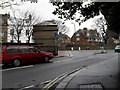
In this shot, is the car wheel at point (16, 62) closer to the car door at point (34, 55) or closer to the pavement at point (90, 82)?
the car door at point (34, 55)

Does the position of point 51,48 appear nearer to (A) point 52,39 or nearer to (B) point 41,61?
(A) point 52,39

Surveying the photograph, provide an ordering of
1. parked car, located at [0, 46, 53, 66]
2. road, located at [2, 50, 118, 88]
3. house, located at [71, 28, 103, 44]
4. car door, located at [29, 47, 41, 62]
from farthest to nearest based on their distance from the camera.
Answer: house, located at [71, 28, 103, 44], car door, located at [29, 47, 41, 62], parked car, located at [0, 46, 53, 66], road, located at [2, 50, 118, 88]

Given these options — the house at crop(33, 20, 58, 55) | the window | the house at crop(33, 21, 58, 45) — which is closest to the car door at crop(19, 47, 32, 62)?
the window

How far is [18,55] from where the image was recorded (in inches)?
477

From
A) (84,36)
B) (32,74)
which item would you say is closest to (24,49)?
(32,74)

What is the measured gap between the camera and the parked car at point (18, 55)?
11.5 m

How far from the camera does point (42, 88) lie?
19.1 ft

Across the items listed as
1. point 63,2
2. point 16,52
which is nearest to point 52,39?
point 16,52

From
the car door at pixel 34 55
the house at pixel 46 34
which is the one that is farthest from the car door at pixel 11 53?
the house at pixel 46 34

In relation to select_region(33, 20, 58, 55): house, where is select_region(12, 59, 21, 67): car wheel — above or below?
below

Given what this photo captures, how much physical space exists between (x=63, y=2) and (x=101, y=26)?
60.5 m

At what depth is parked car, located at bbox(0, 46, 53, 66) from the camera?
11500 millimetres

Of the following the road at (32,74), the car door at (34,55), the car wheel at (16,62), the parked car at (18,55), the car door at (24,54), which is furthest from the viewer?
the car door at (34,55)

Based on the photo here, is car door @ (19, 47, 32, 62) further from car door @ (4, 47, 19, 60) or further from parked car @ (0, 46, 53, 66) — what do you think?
car door @ (4, 47, 19, 60)
